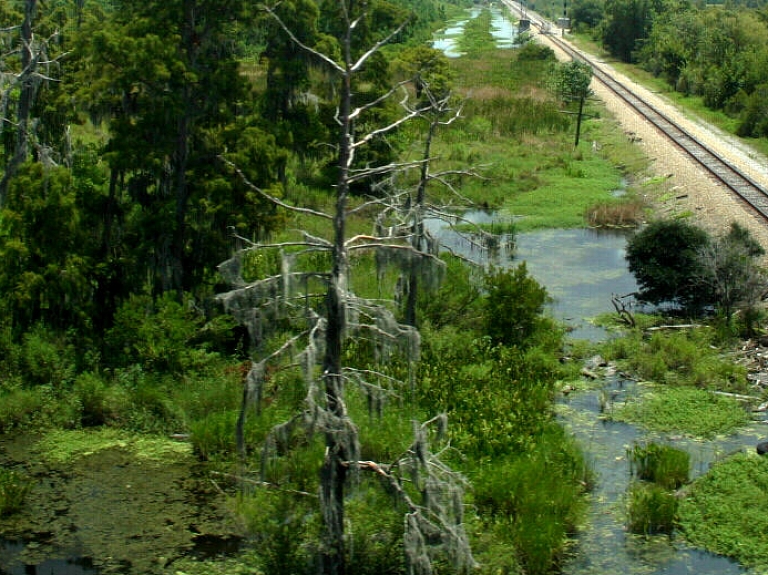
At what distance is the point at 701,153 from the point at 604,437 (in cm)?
2606

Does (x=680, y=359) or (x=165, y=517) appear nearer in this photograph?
(x=165, y=517)

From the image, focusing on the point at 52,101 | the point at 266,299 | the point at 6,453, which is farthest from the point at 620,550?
the point at 52,101

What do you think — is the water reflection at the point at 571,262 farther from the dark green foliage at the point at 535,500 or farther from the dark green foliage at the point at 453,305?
the dark green foliage at the point at 535,500

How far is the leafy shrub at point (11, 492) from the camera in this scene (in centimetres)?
1459

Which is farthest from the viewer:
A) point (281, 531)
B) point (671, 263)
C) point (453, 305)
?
point (671, 263)

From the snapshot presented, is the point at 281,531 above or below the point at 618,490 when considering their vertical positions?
above

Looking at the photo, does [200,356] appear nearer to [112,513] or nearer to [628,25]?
[112,513]

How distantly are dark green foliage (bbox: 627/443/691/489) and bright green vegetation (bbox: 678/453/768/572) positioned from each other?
0.27m

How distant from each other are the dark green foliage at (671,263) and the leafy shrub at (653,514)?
31.7 feet

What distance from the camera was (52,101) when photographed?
87.4ft

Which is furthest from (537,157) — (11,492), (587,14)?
(587,14)

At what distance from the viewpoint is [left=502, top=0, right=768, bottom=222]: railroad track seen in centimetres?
3353

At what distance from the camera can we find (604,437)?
715 inches

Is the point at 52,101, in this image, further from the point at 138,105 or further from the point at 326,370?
the point at 326,370
